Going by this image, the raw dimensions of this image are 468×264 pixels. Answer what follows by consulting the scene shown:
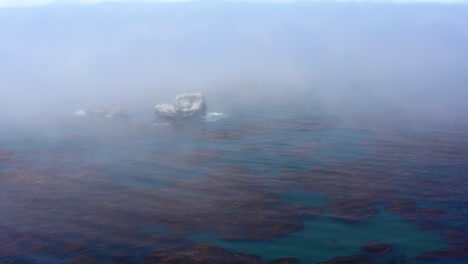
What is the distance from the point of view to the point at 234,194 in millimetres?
22219

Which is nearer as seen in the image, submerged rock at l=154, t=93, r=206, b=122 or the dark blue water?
the dark blue water

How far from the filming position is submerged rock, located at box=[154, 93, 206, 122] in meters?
40.4

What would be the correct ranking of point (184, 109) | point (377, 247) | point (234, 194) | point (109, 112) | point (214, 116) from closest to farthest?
point (377, 247) < point (234, 194) < point (184, 109) < point (214, 116) < point (109, 112)

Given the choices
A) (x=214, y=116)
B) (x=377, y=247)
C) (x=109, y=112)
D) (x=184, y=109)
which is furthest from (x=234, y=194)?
(x=109, y=112)

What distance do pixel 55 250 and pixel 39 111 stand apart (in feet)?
109

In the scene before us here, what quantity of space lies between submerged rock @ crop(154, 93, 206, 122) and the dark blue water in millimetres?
3580

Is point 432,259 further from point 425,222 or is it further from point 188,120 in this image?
point 188,120

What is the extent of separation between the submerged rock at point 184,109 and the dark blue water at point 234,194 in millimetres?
3580

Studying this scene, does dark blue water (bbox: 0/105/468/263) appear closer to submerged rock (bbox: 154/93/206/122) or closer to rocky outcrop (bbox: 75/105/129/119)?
submerged rock (bbox: 154/93/206/122)

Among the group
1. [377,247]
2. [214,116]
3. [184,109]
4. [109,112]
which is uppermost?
[109,112]

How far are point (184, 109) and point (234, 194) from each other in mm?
19470

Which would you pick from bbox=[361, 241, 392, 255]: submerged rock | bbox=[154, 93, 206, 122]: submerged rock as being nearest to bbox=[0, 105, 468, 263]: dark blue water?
bbox=[361, 241, 392, 255]: submerged rock

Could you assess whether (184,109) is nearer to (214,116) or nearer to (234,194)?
(214,116)

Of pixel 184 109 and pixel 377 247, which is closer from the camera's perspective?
pixel 377 247
